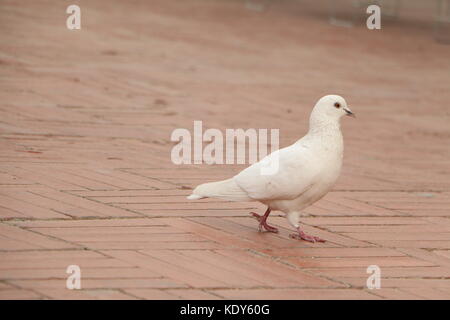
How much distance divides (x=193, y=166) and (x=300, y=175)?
1.52 meters

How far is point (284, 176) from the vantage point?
412 cm

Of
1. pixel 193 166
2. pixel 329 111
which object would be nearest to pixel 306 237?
pixel 329 111

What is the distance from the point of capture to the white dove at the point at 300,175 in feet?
13.5

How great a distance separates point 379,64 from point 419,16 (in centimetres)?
465

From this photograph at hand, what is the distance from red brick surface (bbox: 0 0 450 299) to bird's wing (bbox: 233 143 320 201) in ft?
0.68

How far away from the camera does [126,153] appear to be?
564 centimetres

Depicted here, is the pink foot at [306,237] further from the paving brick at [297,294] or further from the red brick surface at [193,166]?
the paving brick at [297,294]

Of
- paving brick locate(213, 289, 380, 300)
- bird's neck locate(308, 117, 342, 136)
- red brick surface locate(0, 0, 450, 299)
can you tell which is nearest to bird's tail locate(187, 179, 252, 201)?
red brick surface locate(0, 0, 450, 299)

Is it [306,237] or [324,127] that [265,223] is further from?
[324,127]

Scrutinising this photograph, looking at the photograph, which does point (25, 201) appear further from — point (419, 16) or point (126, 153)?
point (419, 16)

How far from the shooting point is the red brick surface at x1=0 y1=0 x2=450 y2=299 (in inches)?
147

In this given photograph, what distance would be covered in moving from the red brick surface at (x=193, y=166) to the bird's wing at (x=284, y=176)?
0.68 feet

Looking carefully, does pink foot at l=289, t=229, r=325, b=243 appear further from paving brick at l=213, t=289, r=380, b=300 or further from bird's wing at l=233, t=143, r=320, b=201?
paving brick at l=213, t=289, r=380, b=300
